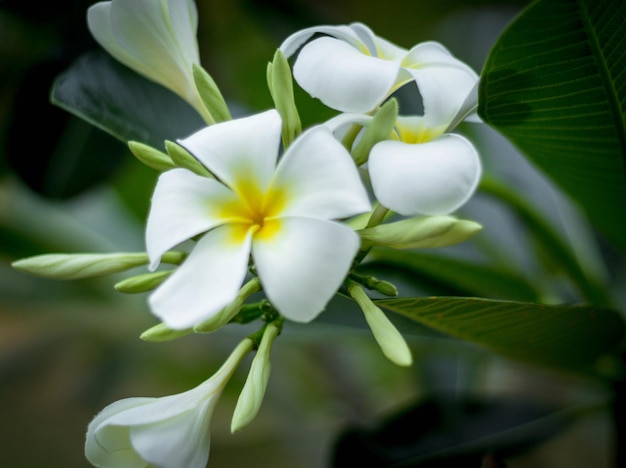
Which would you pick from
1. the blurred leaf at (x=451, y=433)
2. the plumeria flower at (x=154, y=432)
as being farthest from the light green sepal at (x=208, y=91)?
the blurred leaf at (x=451, y=433)

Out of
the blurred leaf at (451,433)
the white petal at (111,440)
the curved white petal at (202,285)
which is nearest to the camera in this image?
the curved white petal at (202,285)

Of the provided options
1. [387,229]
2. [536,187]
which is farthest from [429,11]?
[387,229]

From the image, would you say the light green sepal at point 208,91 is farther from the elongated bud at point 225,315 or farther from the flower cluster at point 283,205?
the elongated bud at point 225,315

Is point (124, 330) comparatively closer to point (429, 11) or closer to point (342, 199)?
point (429, 11)

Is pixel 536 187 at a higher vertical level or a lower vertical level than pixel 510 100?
lower

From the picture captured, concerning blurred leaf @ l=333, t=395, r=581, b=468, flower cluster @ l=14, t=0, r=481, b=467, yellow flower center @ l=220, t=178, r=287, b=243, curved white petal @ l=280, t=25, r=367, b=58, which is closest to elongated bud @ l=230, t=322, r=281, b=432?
flower cluster @ l=14, t=0, r=481, b=467

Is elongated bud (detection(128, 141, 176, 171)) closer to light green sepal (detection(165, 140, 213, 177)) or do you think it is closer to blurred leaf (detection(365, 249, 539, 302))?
light green sepal (detection(165, 140, 213, 177))
